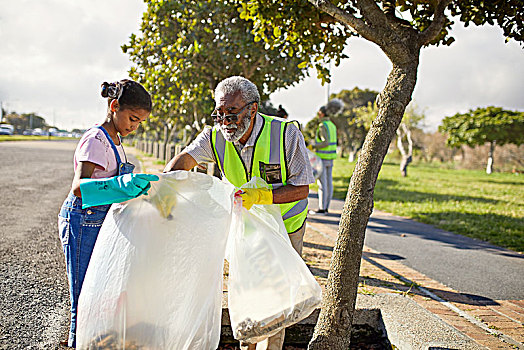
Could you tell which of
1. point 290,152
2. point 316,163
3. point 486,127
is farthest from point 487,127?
point 290,152

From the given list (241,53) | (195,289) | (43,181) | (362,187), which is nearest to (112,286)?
(195,289)

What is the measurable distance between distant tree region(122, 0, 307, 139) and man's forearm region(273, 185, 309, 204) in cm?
581

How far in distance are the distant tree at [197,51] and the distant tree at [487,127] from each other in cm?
2269

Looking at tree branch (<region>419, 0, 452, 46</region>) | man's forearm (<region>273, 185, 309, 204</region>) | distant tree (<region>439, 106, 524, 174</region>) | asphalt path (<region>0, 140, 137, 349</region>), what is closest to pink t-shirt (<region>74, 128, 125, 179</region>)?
man's forearm (<region>273, 185, 309, 204</region>)

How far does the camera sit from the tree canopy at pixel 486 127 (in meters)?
27.2

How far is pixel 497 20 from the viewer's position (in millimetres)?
3541

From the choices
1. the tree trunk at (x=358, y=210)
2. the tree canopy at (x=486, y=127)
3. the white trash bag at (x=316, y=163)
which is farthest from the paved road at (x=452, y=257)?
the tree canopy at (x=486, y=127)

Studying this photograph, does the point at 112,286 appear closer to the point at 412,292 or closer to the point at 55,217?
the point at 412,292

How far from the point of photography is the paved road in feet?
15.6

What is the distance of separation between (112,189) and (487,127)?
2973 centimetres

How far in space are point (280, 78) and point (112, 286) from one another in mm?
7632

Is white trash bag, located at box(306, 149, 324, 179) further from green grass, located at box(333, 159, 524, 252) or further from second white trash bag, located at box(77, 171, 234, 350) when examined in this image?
second white trash bag, located at box(77, 171, 234, 350)

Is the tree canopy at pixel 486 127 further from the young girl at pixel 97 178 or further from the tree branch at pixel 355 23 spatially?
Answer: the young girl at pixel 97 178

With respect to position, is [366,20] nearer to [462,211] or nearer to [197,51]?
[197,51]
